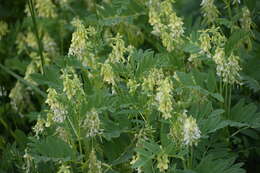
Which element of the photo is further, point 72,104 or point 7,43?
point 7,43

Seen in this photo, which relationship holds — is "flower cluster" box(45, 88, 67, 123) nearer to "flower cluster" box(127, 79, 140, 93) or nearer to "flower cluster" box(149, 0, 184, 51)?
"flower cluster" box(127, 79, 140, 93)

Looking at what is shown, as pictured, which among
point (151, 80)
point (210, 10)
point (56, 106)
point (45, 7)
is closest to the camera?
point (56, 106)

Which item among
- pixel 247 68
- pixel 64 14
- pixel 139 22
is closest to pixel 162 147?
pixel 247 68

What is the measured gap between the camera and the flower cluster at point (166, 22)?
2.43 metres

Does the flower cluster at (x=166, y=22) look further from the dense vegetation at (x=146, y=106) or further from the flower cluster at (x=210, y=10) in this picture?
the flower cluster at (x=210, y=10)

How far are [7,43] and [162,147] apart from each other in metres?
2.13

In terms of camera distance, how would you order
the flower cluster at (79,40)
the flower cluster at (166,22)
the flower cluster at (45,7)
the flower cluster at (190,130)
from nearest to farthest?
the flower cluster at (190,130) → the flower cluster at (79,40) → the flower cluster at (166,22) → the flower cluster at (45,7)

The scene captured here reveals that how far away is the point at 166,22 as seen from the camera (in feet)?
8.84

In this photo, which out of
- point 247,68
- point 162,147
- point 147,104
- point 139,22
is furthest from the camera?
point 139,22

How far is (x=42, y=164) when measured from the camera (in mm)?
2367

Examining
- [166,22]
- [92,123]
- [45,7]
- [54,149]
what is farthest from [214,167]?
[45,7]

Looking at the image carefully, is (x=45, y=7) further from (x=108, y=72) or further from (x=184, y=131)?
(x=184, y=131)

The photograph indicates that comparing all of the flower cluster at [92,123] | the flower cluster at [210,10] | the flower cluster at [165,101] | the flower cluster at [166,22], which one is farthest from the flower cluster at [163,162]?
the flower cluster at [210,10]

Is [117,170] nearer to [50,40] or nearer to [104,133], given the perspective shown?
[104,133]
